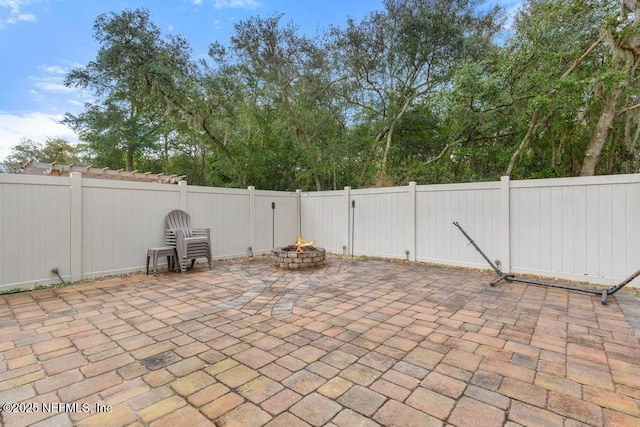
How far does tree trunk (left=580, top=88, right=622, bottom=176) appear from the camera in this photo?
18.5 ft

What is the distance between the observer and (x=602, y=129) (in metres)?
5.94

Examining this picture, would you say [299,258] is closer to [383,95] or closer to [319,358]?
[319,358]

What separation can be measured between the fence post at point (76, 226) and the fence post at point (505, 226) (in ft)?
20.9

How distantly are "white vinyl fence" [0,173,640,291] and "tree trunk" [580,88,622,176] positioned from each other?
2772mm

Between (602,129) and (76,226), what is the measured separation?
9411 millimetres

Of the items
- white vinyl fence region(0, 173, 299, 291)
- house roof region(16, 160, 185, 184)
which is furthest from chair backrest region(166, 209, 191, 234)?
house roof region(16, 160, 185, 184)

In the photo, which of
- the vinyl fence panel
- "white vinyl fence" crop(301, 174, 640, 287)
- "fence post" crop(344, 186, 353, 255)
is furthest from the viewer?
"fence post" crop(344, 186, 353, 255)

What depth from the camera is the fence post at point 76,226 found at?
4273 millimetres

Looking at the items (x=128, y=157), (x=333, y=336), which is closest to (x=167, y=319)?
(x=333, y=336)

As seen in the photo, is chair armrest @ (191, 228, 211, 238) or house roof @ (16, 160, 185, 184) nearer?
chair armrest @ (191, 228, 211, 238)

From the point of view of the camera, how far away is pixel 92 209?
14.7ft

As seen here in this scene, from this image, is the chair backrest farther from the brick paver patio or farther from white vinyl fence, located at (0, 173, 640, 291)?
the brick paver patio

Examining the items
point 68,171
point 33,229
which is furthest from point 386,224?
point 68,171

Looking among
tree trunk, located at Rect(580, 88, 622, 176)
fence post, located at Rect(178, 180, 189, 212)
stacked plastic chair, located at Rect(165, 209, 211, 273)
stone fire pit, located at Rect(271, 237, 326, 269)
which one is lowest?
stone fire pit, located at Rect(271, 237, 326, 269)
